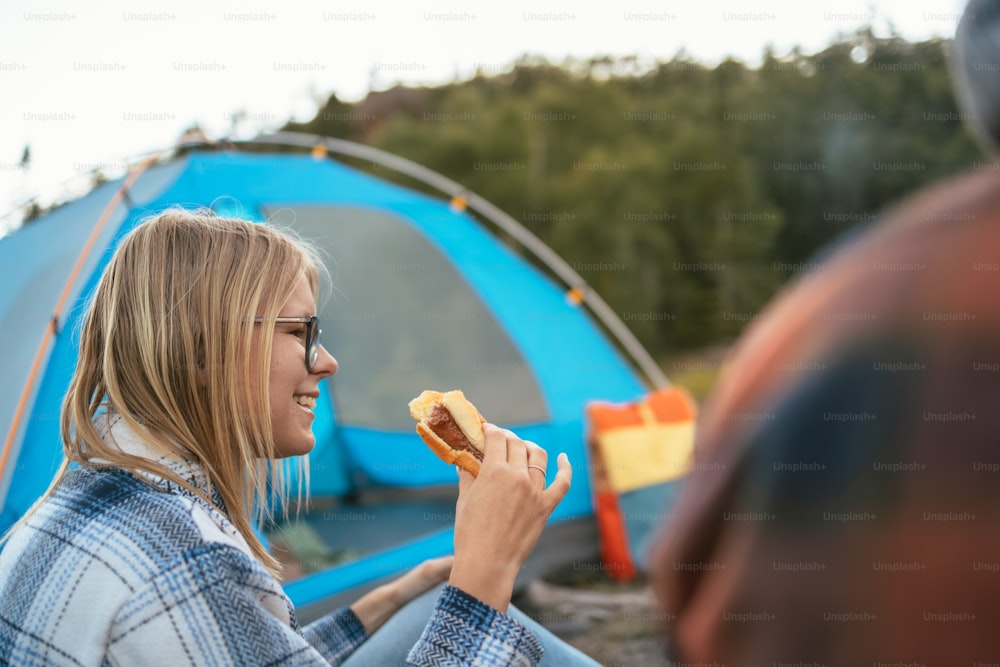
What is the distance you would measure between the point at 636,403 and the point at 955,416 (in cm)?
328

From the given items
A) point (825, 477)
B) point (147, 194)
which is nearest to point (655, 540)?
point (825, 477)

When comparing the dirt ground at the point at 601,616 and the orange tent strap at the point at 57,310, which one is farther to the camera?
the dirt ground at the point at 601,616

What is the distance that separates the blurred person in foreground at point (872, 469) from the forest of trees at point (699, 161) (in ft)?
34.3

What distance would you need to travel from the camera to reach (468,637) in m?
1.07

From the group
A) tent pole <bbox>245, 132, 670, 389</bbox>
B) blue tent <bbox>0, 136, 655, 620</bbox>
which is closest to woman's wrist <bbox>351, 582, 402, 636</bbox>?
blue tent <bbox>0, 136, 655, 620</bbox>

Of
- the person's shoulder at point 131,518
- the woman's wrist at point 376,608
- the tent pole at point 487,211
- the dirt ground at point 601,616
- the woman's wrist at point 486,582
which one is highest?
the tent pole at point 487,211

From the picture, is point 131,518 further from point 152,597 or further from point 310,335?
point 310,335

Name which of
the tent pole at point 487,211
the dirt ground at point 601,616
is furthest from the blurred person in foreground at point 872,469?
the tent pole at point 487,211

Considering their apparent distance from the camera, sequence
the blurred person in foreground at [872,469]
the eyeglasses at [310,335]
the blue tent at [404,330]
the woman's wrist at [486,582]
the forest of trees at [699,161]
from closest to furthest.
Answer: the blurred person in foreground at [872,469]
the woman's wrist at [486,582]
the eyeglasses at [310,335]
the blue tent at [404,330]
the forest of trees at [699,161]

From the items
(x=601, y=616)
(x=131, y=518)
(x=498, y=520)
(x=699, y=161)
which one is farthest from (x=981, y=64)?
(x=699, y=161)

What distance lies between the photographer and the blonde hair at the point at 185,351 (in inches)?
45.9

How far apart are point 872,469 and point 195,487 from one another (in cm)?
97

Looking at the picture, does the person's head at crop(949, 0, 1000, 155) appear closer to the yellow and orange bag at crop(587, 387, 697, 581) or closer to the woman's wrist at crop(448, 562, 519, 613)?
the woman's wrist at crop(448, 562, 519, 613)

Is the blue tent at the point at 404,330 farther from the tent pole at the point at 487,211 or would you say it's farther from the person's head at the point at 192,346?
the person's head at the point at 192,346
